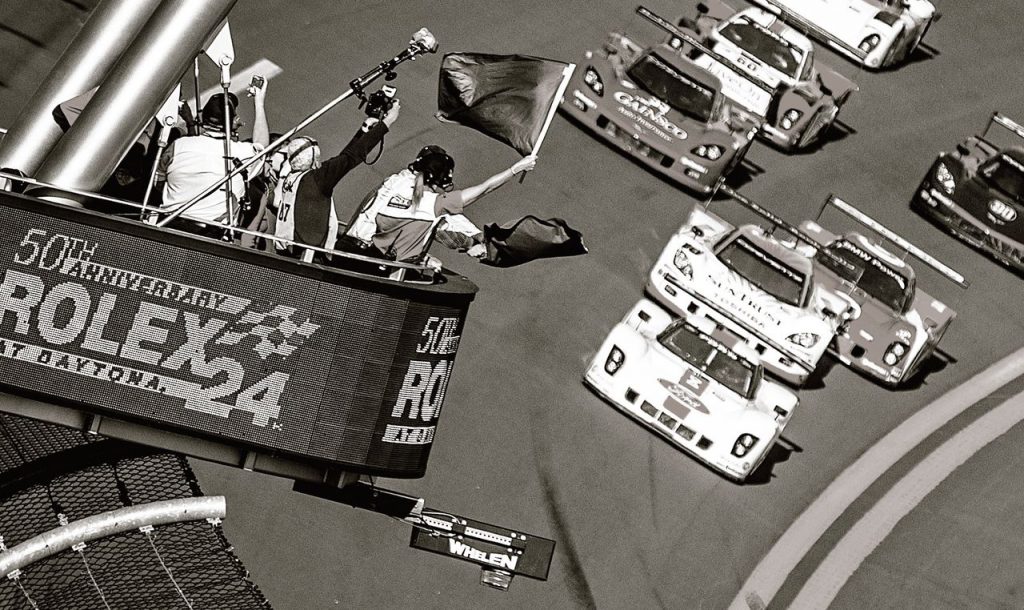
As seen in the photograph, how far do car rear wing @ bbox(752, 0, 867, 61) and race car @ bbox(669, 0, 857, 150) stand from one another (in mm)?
613

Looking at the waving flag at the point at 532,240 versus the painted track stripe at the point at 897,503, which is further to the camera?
the painted track stripe at the point at 897,503

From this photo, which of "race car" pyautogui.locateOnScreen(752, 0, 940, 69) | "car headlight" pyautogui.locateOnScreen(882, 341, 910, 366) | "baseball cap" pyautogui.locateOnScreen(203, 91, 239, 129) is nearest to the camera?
"baseball cap" pyautogui.locateOnScreen(203, 91, 239, 129)

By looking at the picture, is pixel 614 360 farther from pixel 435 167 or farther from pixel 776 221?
pixel 435 167

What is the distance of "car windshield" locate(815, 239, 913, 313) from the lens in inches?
714

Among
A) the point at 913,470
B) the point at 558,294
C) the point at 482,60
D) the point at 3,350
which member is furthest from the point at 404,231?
the point at 913,470

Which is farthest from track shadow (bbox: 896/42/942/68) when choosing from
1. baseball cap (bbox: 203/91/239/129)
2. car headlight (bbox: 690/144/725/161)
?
baseball cap (bbox: 203/91/239/129)

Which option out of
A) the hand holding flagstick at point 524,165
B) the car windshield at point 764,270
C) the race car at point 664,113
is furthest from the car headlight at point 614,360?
the hand holding flagstick at point 524,165

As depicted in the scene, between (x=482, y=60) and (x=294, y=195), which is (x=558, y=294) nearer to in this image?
(x=482, y=60)

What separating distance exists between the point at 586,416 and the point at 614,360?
0.81 m

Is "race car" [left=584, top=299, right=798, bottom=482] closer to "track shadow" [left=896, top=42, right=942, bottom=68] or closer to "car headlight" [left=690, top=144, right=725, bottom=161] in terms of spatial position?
"car headlight" [left=690, top=144, right=725, bottom=161]

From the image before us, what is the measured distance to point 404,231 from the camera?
1080cm

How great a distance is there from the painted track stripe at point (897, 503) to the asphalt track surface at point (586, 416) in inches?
4.7

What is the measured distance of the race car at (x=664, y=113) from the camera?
19.6 m

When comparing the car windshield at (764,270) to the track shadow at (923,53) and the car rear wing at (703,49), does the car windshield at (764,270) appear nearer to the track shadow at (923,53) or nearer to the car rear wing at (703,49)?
the car rear wing at (703,49)
